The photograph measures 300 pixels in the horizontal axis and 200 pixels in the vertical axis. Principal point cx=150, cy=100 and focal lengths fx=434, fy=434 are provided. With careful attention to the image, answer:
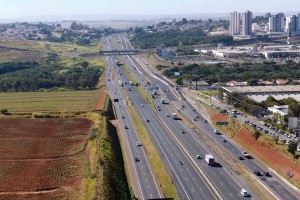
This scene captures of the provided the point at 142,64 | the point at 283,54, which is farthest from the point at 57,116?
the point at 283,54

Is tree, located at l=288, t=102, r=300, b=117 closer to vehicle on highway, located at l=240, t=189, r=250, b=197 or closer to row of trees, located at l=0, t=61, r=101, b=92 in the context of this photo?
vehicle on highway, located at l=240, t=189, r=250, b=197

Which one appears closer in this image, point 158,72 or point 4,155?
point 4,155

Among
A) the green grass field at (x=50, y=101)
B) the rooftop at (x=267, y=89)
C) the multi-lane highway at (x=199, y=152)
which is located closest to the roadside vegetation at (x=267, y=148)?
the multi-lane highway at (x=199, y=152)

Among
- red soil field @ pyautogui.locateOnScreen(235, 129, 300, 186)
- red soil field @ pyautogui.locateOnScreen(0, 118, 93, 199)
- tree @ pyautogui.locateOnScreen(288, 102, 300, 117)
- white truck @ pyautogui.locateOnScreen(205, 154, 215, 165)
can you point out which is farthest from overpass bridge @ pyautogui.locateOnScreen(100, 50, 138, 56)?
white truck @ pyautogui.locateOnScreen(205, 154, 215, 165)

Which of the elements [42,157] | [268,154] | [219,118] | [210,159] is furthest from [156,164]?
[219,118]

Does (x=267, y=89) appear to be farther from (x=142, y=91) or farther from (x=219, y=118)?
(x=142, y=91)

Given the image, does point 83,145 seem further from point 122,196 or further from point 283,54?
point 283,54
